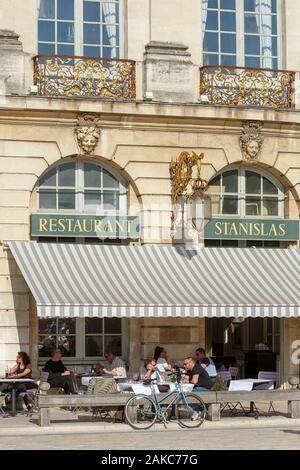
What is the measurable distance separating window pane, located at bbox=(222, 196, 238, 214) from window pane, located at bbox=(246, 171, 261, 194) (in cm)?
33

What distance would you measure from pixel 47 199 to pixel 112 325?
2543mm

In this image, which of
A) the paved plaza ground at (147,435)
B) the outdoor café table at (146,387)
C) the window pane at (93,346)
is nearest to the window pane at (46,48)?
the window pane at (93,346)

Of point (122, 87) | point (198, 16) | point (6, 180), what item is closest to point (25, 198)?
point (6, 180)

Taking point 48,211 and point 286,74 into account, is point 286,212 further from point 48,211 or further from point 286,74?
point 48,211

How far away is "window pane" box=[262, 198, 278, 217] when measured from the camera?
25672mm

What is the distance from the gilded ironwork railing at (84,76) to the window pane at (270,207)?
10.8 feet

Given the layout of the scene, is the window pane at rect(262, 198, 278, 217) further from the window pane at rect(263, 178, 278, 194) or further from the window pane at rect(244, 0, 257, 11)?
the window pane at rect(244, 0, 257, 11)

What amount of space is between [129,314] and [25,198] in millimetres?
3023

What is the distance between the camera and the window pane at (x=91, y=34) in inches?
976

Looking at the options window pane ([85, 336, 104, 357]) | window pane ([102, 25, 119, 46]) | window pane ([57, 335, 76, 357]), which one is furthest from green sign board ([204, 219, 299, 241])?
window pane ([102, 25, 119, 46])

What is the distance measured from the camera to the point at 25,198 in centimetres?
2386

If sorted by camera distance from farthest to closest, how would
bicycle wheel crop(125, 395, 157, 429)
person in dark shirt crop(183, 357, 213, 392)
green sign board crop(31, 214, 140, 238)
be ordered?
green sign board crop(31, 214, 140, 238) → person in dark shirt crop(183, 357, 213, 392) → bicycle wheel crop(125, 395, 157, 429)

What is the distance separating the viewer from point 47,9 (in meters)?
24.6

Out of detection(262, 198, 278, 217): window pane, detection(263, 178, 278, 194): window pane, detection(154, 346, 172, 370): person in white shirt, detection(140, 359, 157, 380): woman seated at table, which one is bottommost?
detection(140, 359, 157, 380): woman seated at table
